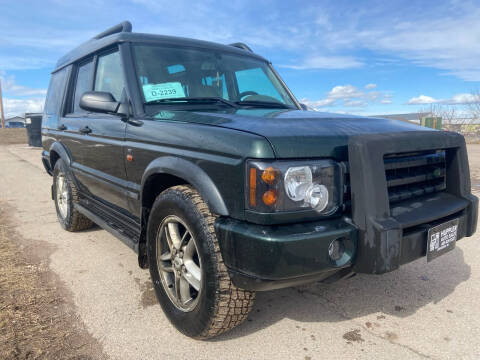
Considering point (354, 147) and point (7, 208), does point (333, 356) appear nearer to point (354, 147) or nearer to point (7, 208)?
point (354, 147)

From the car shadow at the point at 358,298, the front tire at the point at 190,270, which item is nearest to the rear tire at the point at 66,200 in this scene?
the front tire at the point at 190,270

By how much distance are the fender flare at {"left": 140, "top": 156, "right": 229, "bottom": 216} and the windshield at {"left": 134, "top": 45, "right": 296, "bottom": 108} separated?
2.25 ft

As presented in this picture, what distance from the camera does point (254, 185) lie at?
1820 mm

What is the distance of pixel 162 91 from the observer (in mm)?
2914

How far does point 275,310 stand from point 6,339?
1696 millimetres

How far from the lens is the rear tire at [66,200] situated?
14.0 ft

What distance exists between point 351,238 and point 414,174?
723 millimetres

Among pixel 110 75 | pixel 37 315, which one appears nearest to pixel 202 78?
pixel 110 75

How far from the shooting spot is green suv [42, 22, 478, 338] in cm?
183

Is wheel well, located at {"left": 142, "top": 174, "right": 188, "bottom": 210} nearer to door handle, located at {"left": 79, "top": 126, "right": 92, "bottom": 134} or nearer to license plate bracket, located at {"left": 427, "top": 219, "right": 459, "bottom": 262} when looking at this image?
door handle, located at {"left": 79, "top": 126, "right": 92, "bottom": 134}

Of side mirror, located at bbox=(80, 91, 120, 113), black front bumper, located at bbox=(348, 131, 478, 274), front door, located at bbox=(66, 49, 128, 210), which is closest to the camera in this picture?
black front bumper, located at bbox=(348, 131, 478, 274)

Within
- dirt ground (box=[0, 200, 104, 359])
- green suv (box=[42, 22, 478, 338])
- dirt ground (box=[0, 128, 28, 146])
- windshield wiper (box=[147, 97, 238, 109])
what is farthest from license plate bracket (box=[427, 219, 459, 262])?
dirt ground (box=[0, 128, 28, 146])

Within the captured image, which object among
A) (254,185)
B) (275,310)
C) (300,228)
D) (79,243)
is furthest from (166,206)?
(79,243)

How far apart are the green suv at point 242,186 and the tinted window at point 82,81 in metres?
0.56
